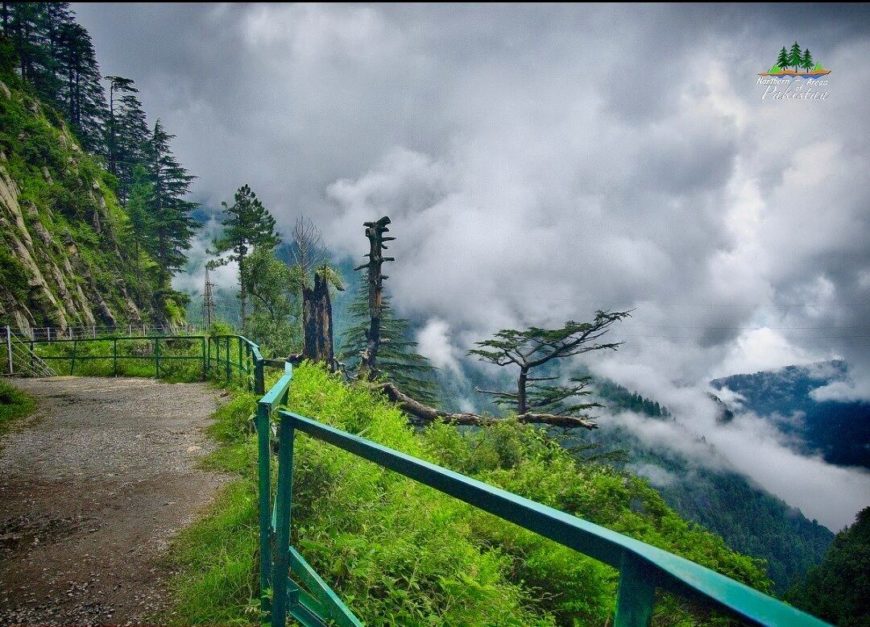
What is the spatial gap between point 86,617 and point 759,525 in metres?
209

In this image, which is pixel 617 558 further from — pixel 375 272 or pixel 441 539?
pixel 375 272

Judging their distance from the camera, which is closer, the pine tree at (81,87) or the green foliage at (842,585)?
the green foliage at (842,585)

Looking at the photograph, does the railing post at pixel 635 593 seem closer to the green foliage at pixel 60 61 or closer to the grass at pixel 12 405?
the grass at pixel 12 405

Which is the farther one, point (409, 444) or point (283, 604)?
point (409, 444)

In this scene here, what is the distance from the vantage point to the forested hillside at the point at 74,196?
81.0ft

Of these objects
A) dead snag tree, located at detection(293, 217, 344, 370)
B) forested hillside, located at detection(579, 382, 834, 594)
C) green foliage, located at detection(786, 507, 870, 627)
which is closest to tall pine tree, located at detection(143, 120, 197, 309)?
dead snag tree, located at detection(293, 217, 344, 370)

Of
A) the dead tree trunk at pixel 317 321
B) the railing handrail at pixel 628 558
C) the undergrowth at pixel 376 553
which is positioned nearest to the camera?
the railing handrail at pixel 628 558

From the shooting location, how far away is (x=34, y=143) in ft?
104

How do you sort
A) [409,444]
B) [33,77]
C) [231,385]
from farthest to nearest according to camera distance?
[33,77]
[231,385]
[409,444]

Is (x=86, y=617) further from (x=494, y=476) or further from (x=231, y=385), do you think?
(x=231, y=385)

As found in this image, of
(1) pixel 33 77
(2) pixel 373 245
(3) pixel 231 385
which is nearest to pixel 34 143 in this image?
(1) pixel 33 77

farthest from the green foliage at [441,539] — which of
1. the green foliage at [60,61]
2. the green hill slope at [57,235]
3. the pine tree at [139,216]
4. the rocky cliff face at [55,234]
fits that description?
the green foliage at [60,61]

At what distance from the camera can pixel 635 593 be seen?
0.81m

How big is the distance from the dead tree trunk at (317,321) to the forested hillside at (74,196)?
17.6 m
